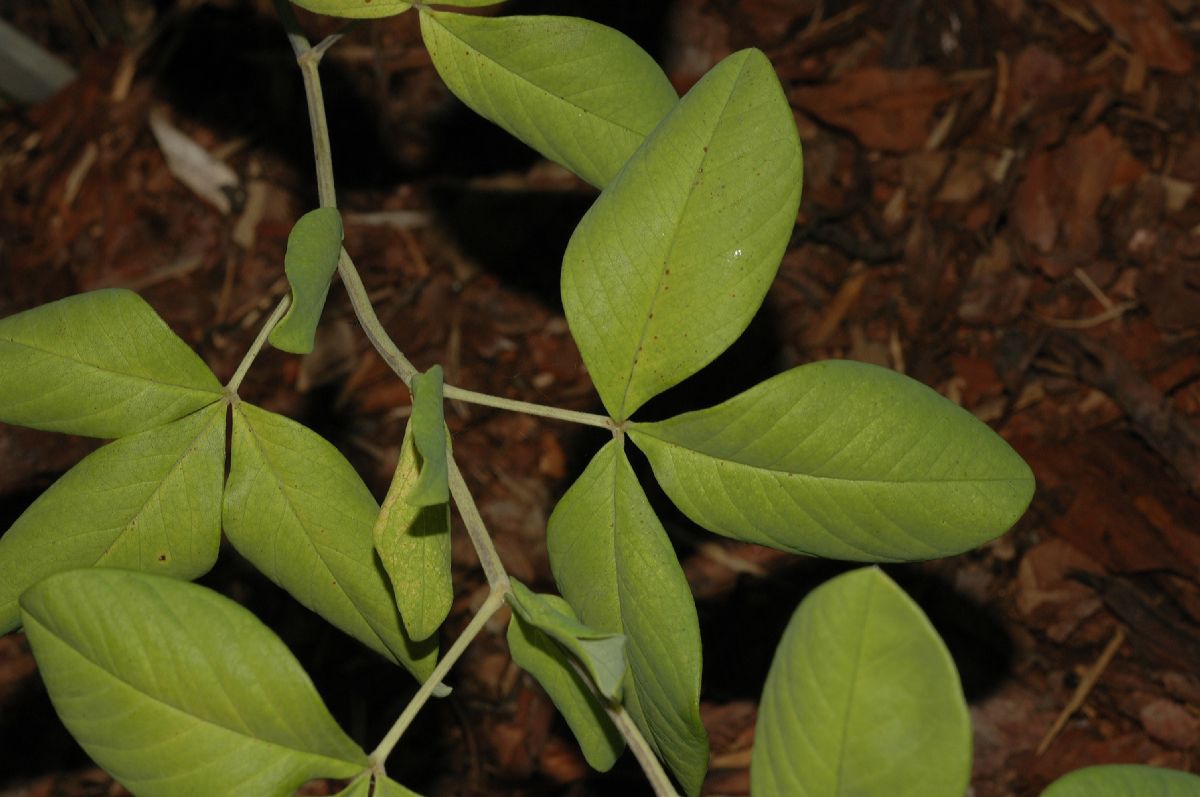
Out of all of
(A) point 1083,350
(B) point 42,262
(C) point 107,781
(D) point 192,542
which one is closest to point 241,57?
(B) point 42,262

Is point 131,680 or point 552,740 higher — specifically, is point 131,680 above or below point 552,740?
above

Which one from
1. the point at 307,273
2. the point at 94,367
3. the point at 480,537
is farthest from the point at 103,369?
the point at 480,537

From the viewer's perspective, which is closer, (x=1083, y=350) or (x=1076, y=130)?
(x=1083, y=350)

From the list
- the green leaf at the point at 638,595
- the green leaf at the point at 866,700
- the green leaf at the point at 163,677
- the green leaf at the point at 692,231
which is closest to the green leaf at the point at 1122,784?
the green leaf at the point at 866,700

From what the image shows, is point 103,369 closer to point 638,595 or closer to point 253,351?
point 253,351

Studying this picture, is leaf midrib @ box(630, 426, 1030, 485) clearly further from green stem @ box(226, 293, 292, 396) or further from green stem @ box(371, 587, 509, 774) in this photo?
green stem @ box(226, 293, 292, 396)

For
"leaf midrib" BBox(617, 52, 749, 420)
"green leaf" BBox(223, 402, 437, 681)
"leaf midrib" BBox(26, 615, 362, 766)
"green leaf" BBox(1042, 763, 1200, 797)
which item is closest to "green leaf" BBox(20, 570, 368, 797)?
"leaf midrib" BBox(26, 615, 362, 766)

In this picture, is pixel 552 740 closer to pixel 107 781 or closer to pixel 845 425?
pixel 107 781
